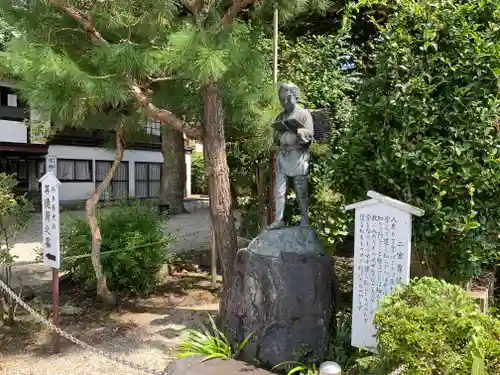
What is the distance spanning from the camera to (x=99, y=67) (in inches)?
193

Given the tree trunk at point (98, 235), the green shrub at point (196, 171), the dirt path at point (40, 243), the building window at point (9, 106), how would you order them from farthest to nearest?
the green shrub at point (196, 171) < the building window at point (9, 106) < the dirt path at point (40, 243) < the tree trunk at point (98, 235)

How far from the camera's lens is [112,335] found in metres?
5.55

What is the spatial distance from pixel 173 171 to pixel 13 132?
6901 millimetres

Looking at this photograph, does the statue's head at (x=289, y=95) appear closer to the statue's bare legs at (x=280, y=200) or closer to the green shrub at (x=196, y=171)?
the statue's bare legs at (x=280, y=200)

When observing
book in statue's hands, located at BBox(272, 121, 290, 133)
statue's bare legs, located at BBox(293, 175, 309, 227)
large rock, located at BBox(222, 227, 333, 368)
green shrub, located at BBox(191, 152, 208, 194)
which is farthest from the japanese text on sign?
green shrub, located at BBox(191, 152, 208, 194)

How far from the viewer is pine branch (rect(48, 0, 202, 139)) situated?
4929 mm

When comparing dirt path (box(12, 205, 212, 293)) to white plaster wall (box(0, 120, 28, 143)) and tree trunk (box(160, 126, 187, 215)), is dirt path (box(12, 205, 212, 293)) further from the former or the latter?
white plaster wall (box(0, 120, 28, 143))

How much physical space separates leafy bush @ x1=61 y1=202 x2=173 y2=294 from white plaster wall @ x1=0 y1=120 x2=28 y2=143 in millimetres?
11793

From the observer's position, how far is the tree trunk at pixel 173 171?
15141 mm

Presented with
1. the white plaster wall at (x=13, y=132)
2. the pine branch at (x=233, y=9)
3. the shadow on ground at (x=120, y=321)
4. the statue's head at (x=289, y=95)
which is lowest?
the shadow on ground at (x=120, y=321)

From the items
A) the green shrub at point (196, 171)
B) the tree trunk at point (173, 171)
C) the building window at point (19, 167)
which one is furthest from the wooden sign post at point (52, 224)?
the green shrub at point (196, 171)

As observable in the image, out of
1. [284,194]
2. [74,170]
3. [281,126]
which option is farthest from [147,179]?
[281,126]

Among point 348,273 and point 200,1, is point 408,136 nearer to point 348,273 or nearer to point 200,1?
point 200,1

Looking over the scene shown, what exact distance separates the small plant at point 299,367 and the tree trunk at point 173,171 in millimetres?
11103
